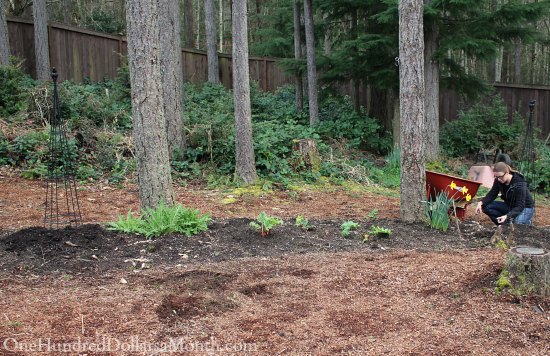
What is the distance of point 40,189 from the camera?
380 inches

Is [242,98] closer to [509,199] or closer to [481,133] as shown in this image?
[509,199]

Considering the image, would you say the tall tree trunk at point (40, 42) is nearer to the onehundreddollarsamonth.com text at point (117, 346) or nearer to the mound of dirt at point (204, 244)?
the mound of dirt at point (204, 244)

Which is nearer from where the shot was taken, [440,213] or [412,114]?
[440,213]

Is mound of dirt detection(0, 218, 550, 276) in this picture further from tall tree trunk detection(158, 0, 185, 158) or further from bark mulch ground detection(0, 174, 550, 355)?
tall tree trunk detection(158, 0, 185, 158)

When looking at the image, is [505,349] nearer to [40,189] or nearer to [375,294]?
[375,294]

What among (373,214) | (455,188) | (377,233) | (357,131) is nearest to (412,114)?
(455,188)

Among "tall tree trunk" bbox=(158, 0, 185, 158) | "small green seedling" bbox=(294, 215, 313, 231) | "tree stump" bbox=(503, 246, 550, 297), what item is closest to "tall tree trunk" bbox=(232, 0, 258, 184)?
"tall tree trunk" bbox=(158, 0, 185, 158)

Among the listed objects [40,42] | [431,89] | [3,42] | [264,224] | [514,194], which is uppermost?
[40,42]

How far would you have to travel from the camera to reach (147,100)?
639 centimetres

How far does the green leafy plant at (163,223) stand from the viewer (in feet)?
20.3

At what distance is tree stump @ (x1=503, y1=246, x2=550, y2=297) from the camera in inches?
167

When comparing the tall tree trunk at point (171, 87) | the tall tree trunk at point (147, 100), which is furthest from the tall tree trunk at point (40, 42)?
the tall tree trunk at point (147, 100)

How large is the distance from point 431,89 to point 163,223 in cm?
907

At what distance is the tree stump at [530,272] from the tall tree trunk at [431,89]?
9285 mm
